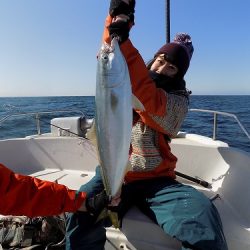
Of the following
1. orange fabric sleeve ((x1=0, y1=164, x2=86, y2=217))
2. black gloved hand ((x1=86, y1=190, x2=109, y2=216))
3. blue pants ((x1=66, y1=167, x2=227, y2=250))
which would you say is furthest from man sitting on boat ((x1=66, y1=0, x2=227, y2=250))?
orange fabric sleeve ((x1=0, y1=164, x2=86, y2=217))

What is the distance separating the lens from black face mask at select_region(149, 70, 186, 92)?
2932 mm

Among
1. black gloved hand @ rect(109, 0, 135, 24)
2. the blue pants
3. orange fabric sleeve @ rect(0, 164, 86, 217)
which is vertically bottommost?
the blue pants

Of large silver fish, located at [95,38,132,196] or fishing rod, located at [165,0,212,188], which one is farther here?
fishing rod, located at [165,0,212,188]

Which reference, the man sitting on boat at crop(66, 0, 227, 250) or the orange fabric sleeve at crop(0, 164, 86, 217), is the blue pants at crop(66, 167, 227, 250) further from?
the orange fabric sleeve at crop(0, 164, 86, 217)

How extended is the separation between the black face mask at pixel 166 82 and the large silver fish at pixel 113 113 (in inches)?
42.3

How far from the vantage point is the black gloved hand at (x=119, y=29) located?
216 centimetres

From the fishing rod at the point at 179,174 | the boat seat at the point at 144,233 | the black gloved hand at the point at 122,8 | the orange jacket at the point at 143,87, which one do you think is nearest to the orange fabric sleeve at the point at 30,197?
the boat seat at the point at 144,233

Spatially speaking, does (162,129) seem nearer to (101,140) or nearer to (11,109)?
(101,140)

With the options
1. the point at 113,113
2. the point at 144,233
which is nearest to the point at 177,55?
the point at 113,113

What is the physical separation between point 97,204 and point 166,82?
131 centimetres

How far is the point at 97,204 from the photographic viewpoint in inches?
97.3

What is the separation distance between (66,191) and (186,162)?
264cm

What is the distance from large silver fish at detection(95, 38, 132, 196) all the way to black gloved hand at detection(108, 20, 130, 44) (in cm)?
28

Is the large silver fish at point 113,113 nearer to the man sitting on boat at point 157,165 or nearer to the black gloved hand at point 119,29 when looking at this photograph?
the black gloved hand at point 119,29
